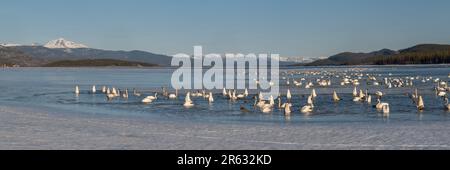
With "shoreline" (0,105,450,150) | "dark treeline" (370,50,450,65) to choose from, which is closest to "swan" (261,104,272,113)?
"shoreline" (0,105,450,150)

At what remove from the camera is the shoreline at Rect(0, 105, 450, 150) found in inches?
520

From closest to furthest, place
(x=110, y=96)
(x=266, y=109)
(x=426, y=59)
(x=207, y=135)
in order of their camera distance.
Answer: (x=207, y=135) < (x=266, y=109) < (x=110, y=96) < (x=426, y=59)

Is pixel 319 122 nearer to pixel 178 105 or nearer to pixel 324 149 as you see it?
pixel 324 149

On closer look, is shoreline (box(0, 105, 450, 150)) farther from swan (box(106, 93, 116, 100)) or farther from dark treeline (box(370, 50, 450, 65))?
dark treeline (box(370, 50, 450, 65))

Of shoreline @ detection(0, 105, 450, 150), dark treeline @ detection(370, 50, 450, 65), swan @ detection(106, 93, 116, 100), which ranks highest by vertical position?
dark treeline @ detection(370, 50, 450, 65)

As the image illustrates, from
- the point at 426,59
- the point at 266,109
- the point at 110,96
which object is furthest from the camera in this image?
the point at 426,59

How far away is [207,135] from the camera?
50.5 feet

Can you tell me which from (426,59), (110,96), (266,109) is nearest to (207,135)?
(266,109)

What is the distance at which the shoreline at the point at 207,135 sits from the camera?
1320 centimetres

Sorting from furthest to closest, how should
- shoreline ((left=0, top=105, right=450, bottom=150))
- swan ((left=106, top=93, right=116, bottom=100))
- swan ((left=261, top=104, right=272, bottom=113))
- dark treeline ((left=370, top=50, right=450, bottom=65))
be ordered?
dark treeline ((left=370, top=50, right=450, bottom=65)) → swan ((left=106, top=93, right=116, bottom=100)) → swan ((left=261, top=104, right=272, bottom=113)) → shoreline ((left=0, top=105, right=450, bottom=150))

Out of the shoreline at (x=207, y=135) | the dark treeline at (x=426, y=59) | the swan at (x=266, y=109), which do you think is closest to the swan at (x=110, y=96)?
the swan at (x=266, y=109)

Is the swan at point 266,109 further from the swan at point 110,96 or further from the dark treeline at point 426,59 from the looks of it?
the dark treeline at point 426,59

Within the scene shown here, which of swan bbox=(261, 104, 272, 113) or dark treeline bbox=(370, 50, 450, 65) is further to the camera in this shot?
dark treeline bbox=(370, 50, 450, 65)

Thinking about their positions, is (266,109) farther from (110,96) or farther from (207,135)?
(110,96)
